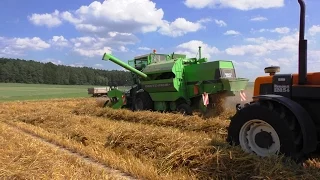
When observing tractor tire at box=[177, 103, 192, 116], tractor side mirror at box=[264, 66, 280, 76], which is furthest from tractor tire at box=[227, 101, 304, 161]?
tractor tire at box=[177, 103, 192, 116]

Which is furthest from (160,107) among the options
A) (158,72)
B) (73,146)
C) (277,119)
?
(277,119)

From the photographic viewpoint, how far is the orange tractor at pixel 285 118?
437 centimetres

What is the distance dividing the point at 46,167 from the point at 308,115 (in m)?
3.51

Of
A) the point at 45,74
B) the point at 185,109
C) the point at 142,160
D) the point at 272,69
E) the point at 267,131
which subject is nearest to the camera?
the point at 267,131

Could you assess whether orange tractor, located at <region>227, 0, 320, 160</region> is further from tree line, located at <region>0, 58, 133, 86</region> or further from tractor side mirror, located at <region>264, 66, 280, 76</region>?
tree line, located at <region>0, 58, 133, 86</region>

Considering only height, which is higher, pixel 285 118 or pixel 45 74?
pixel 45 74

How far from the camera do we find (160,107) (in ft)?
44.8

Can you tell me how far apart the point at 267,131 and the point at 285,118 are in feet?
1.08

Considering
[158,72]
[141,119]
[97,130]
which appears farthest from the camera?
[158,72]

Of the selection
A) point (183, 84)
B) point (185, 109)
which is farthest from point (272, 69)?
point (183, 84)

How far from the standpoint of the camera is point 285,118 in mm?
4539

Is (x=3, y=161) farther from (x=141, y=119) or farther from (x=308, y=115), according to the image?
(x=141, y=119)

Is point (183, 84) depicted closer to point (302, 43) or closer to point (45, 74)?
point (302, 43)

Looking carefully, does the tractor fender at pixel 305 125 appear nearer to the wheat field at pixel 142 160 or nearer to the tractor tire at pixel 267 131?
the tractor tire at pixel 267 131
